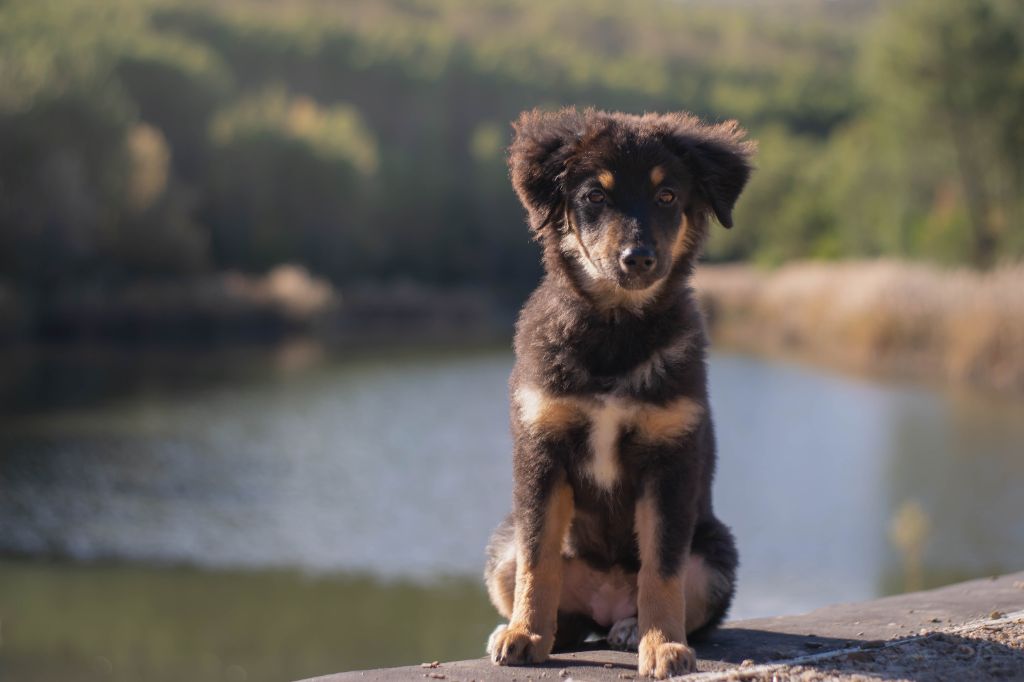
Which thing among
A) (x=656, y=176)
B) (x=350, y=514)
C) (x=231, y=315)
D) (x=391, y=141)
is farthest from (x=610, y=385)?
(x=391, y=141)

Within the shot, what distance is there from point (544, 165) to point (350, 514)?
12.4m

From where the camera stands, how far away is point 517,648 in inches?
171

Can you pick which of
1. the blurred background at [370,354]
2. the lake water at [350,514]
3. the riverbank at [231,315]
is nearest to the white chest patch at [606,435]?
the blurred background at [370,354]

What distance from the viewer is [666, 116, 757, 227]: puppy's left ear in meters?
4.68

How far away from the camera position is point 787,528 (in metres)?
14.9

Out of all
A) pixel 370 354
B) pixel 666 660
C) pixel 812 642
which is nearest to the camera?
pixel 666 660

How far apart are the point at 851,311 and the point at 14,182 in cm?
2505

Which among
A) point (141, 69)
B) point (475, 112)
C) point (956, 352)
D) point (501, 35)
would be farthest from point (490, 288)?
point (501, 35)

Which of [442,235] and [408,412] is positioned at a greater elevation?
[442,235]

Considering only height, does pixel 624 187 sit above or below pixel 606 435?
above

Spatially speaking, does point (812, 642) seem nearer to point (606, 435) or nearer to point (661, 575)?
point (661, 575)

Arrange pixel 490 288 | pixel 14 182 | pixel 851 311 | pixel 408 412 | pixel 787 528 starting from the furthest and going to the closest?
pixel 490 288 → pixel 14 182 → pixel 851 311 → pixel 408 412 → pixel 787 528

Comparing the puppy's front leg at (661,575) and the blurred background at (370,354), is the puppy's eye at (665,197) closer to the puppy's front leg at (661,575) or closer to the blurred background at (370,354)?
the blurred background at (370,354)

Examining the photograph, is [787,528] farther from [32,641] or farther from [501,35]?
[501,35]
